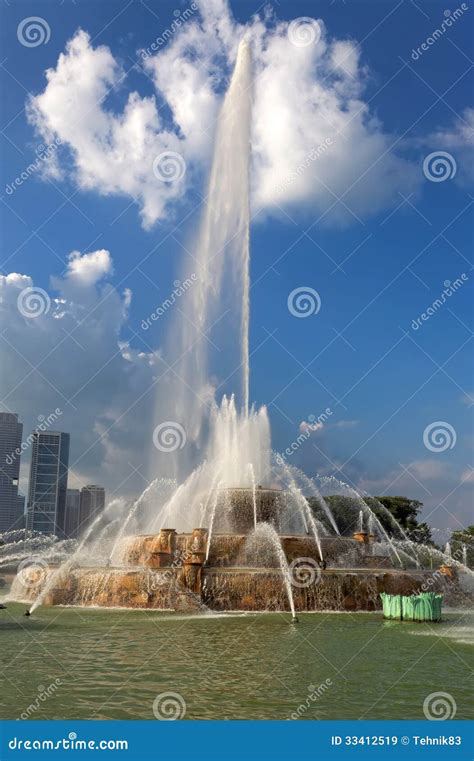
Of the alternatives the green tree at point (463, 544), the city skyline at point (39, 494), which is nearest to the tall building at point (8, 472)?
the city skyline at point (39, 494)

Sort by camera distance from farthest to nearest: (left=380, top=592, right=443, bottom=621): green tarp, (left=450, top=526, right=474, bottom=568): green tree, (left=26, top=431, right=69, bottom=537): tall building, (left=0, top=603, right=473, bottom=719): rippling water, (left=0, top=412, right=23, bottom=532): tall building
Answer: (left=26, top=431, right=69, bottom=537): tall building, (left=0, top=412, right=23, bottom=532): tall building, (left=450, top=526, right=474, bottom=568): green tree, (left=380, top=592, right=443, bottom=621): green tarp, (left=0, top=603, right=473, bottom=719): rippling water

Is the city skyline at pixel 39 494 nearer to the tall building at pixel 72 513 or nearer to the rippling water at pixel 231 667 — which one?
the tall building at pixel 72 513

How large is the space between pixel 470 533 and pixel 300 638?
62.4 meters

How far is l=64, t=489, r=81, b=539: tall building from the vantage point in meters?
119

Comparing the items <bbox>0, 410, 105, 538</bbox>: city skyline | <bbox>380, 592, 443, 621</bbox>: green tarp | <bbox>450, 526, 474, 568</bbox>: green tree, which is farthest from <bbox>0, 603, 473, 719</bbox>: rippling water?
<bbox>0, 410, 105, 538</bbox>: city skyline

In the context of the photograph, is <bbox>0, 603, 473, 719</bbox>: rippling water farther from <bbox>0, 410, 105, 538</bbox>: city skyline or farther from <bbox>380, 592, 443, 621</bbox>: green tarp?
<bbox>0, 410, 105, 538</bbox>: city skyline

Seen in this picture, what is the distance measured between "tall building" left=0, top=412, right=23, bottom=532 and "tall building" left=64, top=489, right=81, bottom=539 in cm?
956

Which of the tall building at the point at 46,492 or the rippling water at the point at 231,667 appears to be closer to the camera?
the rippling water at the point at 231,667

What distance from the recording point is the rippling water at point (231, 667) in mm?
10125

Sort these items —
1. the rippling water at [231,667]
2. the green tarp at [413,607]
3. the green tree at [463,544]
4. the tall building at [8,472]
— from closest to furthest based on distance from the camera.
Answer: the rippling water at [231,667]
the green tarp at [413,607]
the green tree at [463,544]
the tall building at [8,472]

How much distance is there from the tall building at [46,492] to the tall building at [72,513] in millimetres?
921

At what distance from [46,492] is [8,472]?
7.74 meters

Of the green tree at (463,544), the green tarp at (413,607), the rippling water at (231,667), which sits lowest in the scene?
the rippling water at (231,667)

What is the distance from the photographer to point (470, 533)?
243 feet
